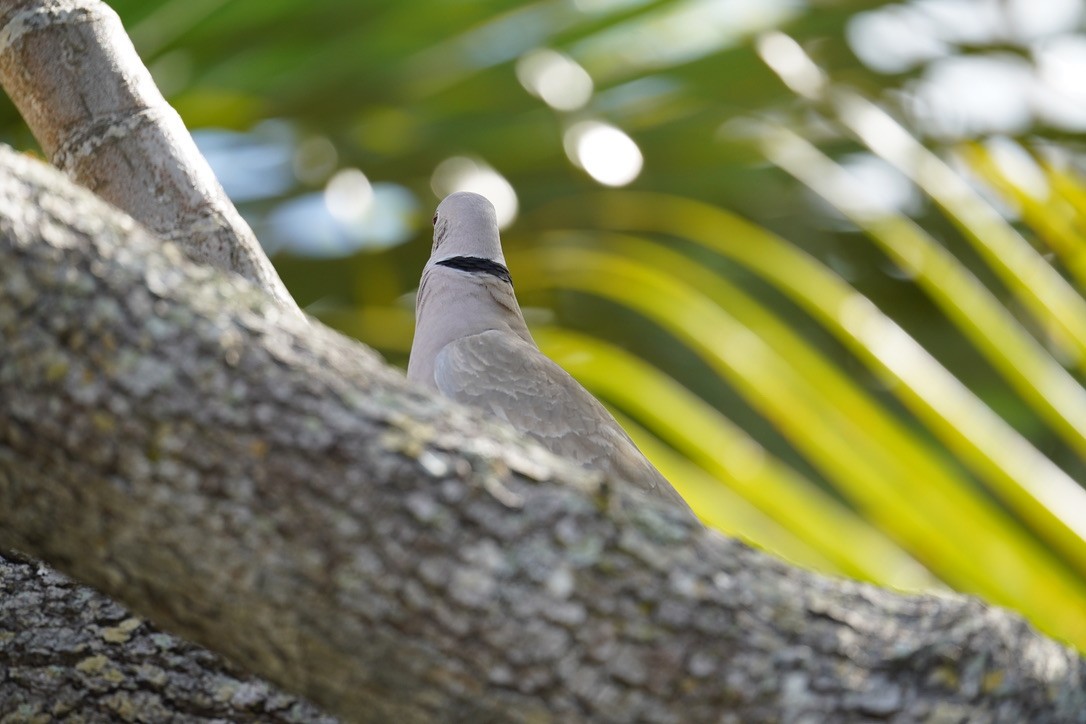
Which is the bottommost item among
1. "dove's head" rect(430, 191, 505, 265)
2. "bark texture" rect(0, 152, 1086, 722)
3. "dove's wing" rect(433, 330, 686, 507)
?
"bark texture" rect(0, 152, 1086, 722)

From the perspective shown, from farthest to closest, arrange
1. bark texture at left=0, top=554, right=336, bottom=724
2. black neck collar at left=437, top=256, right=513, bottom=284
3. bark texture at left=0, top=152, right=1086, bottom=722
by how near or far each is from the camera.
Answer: black neck collar at left=437, top=256, right=513, bottom=284 < bark texture at left=0, top=554, right=336, bottom=724 < bark texture at left=0, top=152, right=1086, bottom=722

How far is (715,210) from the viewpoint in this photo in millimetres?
3703

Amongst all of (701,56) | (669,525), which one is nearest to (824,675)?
(669,525)

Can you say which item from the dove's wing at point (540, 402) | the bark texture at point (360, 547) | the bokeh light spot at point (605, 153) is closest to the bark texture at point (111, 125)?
the dove's wing at point (540, 402)

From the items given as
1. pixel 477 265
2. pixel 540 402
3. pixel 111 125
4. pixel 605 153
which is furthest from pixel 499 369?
pixel 605 153

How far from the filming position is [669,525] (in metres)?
0.89

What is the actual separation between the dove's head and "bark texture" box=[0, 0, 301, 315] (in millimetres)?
532

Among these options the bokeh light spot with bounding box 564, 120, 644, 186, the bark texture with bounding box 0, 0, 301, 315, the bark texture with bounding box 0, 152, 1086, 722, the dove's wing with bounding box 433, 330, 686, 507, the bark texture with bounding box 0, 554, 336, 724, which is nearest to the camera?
the bark texture with bounding box 0, 152, 1086, 722

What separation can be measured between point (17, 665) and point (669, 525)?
69 centimetres

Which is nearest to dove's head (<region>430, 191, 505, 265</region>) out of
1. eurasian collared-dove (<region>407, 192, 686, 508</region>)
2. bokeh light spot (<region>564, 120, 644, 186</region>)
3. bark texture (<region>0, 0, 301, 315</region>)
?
eurasian collared-dove (<region>407, 192, 686, 508</region>)

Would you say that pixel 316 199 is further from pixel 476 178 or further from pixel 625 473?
pixel 625 473

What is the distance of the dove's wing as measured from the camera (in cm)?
159

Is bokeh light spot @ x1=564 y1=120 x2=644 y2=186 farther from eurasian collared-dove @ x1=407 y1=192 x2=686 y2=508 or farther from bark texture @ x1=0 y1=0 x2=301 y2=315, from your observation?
bark texture @ x1=0 y1=0 x2=301 y2=315

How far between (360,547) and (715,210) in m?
3.02
